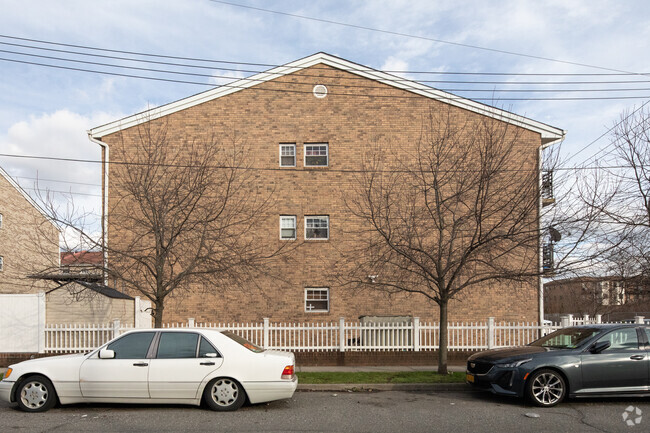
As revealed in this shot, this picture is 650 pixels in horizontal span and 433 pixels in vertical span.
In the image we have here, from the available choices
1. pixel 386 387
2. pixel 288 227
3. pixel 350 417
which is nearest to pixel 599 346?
pixel 386 387

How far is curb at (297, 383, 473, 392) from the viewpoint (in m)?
10.7

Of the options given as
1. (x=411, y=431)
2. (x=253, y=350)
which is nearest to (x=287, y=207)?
(x=253, y=350)

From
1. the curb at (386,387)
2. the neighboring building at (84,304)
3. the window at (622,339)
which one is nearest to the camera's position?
the window at (622,339)

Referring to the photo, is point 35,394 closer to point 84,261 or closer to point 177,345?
point 177,345

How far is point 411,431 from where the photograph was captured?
23.8 feet

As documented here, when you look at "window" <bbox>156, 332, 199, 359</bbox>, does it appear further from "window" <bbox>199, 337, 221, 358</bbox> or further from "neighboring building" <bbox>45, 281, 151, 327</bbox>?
"neighboring building" <bbox>45, 281, 151, 327</bbox>

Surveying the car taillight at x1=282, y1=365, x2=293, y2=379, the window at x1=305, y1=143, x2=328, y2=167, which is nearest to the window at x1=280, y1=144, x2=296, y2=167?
the window at x1=305, y1=143, x2=328, y2=167

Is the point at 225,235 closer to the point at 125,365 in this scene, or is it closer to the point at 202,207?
the point at 202,207

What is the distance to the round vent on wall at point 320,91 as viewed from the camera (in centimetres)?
1872

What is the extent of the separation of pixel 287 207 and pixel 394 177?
3.71 m

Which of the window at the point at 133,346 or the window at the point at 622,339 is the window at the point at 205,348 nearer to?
the window at the point at 133,346

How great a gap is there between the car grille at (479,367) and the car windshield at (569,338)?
4.12 ft

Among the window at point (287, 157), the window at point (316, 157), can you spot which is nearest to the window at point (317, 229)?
the window at point (316, 157)

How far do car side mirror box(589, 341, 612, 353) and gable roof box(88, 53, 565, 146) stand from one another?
10796 millimetres
